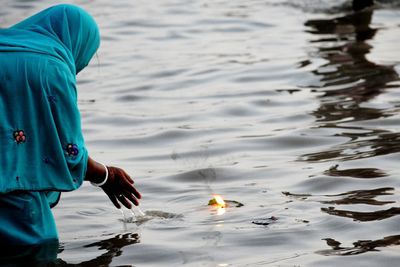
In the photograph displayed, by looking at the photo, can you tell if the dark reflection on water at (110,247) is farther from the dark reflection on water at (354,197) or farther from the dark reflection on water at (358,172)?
the dark reflection on water at (358,172)

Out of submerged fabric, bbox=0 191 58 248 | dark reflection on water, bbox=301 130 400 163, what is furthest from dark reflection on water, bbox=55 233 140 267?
dark reflection on water, bbox=301 130 400 163

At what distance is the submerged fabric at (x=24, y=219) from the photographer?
4523 millimetres

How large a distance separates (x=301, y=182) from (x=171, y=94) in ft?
11.3

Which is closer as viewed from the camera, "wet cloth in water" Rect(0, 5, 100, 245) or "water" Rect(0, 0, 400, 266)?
"wet cloth in water" Rect(0, 5, 100, 245)

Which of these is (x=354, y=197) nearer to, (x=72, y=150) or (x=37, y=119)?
(x=72, y=150)

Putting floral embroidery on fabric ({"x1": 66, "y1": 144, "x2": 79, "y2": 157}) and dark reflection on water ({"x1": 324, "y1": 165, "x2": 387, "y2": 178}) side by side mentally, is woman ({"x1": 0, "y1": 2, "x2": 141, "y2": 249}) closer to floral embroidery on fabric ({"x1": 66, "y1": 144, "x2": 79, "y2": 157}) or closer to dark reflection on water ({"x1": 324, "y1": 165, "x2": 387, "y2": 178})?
floral embroidery on fabric ({"x1": 66, "y1": 144, "x2": 79, "y2": 157})

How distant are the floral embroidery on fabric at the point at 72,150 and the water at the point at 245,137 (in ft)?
1.83

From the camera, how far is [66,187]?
4555 millimetres

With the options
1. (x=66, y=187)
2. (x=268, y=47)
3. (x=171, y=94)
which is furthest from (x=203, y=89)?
(x=66, y=187)

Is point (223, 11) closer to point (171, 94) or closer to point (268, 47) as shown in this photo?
point (268, 47)

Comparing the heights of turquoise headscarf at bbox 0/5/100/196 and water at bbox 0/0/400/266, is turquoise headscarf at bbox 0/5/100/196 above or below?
above

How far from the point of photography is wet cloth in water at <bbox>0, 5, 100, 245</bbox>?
443cm

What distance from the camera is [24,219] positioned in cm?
457

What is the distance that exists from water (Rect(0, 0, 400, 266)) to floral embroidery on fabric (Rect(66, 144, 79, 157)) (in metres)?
0.56
